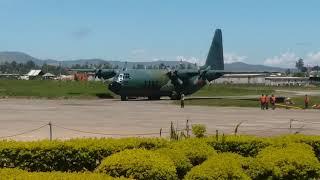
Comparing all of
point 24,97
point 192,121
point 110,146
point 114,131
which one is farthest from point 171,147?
Result: point 24,97

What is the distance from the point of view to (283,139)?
1408 centimetres

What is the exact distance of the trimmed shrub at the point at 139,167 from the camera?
9289 mm

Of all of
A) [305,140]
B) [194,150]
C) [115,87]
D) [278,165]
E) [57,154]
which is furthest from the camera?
[115,87]

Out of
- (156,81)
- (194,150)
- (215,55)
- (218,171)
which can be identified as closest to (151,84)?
(156,81)

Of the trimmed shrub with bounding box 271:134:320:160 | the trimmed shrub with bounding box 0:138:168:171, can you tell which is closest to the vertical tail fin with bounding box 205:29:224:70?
the trimmed shrub with bounding box 271:134:320:160

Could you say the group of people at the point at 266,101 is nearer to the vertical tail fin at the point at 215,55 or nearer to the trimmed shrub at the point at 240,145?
the vertical tail fin at the point at 215,55

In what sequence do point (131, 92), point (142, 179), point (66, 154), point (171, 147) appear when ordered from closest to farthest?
1. point (142, 179)
2. point (171, 147)
3. point (66, 154)
4. point (131, 92)

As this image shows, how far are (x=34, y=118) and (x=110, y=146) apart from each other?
84.9 ft

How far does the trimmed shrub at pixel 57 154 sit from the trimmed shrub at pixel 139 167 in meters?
2.98

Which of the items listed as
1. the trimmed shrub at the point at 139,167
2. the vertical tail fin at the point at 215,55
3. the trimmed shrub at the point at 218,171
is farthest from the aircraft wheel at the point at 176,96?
the trimmed shrub at the point at 218,171

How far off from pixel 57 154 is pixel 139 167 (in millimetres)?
4060

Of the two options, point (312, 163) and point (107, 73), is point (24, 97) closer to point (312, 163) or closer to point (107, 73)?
point (107, 73)

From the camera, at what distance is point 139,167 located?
9.36m

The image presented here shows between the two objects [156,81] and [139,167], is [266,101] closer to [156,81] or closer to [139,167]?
[156,81]
